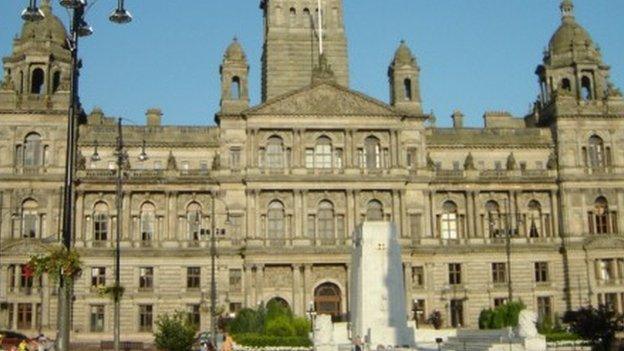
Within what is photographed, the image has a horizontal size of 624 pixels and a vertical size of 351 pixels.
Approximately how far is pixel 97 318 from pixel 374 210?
83.5 feet

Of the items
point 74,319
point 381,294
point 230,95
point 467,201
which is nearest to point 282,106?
point 230,95

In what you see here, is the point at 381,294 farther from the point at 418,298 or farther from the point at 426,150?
the point at 426,150

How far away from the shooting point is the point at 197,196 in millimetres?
71312

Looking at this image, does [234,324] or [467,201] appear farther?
[467,201]

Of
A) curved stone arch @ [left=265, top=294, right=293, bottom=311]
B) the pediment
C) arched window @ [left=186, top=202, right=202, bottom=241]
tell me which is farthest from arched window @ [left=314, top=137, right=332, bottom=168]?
the pediment

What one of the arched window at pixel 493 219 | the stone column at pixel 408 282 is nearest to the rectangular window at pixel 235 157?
the stone column at pixel 408 282

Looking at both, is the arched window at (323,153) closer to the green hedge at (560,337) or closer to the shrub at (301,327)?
the shrub at (301,327)

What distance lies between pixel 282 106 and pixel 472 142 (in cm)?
1932

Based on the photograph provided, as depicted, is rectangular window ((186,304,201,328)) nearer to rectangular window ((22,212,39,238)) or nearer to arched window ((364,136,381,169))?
rectangular window ((22,212,39,238))

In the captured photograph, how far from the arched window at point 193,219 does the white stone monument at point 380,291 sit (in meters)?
28.0

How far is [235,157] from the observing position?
7125 centimetres

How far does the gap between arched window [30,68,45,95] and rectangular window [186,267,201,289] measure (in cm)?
2089

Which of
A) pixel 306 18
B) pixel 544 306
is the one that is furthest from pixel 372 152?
pixel 544 306

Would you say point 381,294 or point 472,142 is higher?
point 472,142
